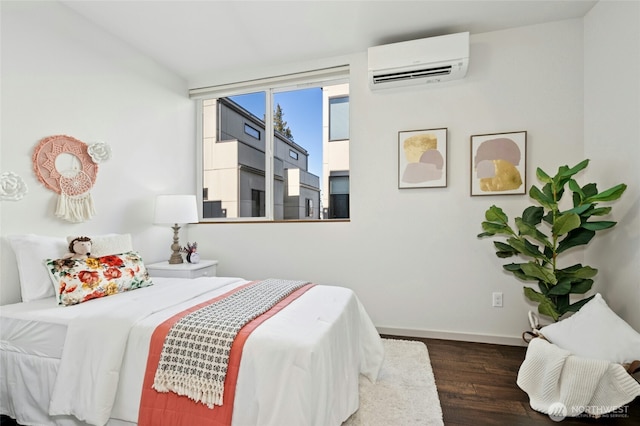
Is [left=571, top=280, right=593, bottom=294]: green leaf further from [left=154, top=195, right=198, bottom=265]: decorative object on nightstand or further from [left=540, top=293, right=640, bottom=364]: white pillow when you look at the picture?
[left=154, top=195, right=198, bottom=265]: decorative object on nightstand

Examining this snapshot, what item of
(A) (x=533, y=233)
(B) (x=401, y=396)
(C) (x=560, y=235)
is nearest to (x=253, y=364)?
(B) (x=401, y=396)

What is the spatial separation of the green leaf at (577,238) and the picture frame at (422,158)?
3.16 feet

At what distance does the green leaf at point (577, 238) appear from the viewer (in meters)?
2.02

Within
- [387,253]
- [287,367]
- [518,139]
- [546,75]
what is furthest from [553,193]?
[287,367]

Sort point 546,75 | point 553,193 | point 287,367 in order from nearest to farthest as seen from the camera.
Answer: point 287,367 < point 553,193 < point 546,75

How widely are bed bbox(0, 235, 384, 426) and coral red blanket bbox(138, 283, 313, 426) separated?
0.10 feet

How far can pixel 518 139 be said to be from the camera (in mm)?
2561

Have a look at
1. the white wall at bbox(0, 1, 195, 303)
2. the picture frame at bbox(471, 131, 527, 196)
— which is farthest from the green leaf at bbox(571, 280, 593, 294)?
the white wall at bbox(0, 1, 195, 303)

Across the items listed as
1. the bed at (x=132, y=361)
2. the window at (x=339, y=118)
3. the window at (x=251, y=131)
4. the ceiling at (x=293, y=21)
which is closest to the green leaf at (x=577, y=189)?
the ceiling at (x=293, y=21)

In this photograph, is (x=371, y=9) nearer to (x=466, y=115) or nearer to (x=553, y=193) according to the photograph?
(x=466, y=115)

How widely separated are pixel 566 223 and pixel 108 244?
3118 mm

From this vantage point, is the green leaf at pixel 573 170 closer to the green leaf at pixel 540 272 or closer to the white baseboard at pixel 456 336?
the green leaf at pixel 540 272

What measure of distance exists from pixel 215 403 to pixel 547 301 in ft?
7.14

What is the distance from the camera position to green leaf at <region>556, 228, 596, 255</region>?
2018mm
